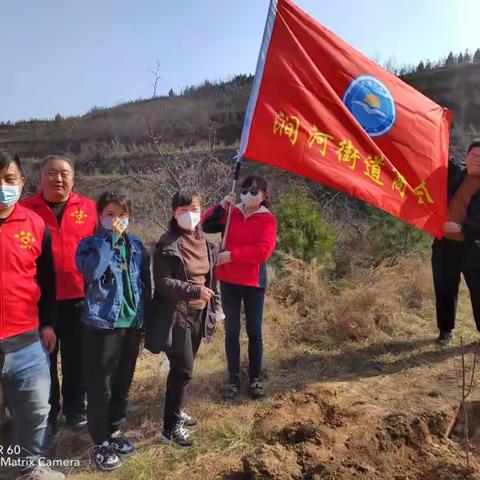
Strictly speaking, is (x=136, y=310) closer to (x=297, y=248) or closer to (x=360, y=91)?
(x=360, y=91)

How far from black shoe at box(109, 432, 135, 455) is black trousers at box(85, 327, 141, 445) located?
0.07 meters

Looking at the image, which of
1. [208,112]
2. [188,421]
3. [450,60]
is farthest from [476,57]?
[188,421]

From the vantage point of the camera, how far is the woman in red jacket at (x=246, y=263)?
3518 mm

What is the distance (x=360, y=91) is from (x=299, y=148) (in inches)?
29.8

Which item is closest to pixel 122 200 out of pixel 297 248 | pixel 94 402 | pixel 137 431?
pixel 94 402

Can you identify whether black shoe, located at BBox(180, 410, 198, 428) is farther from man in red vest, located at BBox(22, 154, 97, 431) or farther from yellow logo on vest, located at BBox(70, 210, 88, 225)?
yellow logo on vest, located at BBox(70, 210, 88, 225)

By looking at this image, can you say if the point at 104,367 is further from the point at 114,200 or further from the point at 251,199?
the point at 251,199

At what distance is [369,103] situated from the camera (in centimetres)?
355

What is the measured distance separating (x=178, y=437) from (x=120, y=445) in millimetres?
376

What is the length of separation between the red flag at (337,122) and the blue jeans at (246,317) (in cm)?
105

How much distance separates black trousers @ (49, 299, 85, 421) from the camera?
308 centimetres

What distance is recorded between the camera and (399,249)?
825 centimetres

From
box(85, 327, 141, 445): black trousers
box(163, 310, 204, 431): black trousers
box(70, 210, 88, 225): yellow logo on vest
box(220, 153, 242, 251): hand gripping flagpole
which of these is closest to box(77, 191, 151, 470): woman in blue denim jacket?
box(85, 327, 141, 445): black trousers

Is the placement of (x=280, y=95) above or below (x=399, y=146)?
above
